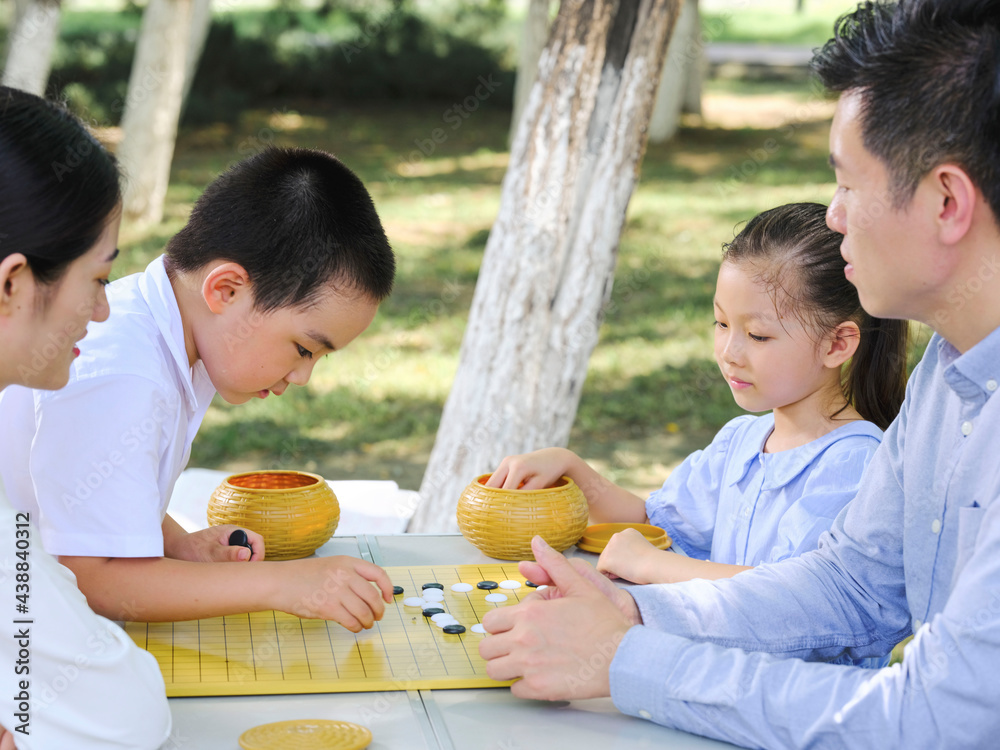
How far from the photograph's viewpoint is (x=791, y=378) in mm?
2189

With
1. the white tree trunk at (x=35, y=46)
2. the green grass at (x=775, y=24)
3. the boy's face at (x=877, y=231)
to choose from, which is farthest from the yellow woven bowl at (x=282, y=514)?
the green grass at (x=775, y=24)

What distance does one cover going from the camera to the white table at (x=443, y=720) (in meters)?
1.38

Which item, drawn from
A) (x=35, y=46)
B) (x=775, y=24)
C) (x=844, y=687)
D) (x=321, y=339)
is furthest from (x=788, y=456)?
(x=775, y=24)

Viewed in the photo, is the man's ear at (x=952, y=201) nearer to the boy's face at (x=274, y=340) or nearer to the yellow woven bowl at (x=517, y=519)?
the yellow woven bowl at (x=517, y=519)

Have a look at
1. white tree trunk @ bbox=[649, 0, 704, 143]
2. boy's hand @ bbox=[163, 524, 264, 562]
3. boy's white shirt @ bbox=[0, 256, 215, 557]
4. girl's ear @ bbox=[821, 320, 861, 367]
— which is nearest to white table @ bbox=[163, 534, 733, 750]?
boy's white shirt @ bbox=[0, 256, 215, 557]

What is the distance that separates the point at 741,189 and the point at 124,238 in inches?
272

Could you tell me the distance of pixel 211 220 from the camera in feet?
6.61

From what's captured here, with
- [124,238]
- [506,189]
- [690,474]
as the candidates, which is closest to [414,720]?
[690,474]

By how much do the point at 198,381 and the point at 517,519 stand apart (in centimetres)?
68

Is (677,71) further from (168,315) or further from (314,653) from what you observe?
(314,653)

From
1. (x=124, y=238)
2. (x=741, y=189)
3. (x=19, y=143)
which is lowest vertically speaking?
(x=124, y=238)

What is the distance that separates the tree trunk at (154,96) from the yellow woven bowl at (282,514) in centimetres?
796

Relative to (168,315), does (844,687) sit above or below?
below

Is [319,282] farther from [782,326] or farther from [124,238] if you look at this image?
[124,238]
